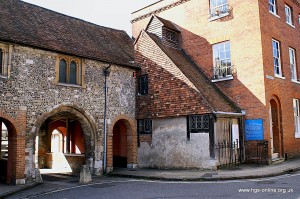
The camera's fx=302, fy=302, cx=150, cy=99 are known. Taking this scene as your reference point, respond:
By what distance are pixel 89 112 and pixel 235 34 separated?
352 inches

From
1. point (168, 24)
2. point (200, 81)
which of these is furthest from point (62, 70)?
point (168, 24)

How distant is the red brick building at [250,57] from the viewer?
614 inches

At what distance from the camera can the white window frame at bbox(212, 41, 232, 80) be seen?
55.5 ft

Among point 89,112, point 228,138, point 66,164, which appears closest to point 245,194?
point 228,138

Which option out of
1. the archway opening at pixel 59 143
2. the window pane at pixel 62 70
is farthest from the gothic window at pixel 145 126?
the window pane at pixel 62 70

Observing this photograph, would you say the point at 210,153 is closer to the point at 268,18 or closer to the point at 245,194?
the point at 245,194

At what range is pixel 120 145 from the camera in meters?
17.8

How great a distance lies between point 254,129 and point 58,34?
36.5ft

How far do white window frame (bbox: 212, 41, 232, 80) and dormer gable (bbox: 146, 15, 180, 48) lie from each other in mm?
2826

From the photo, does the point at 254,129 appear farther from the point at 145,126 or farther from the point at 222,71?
the point at 145,126

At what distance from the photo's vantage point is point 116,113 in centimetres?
1611

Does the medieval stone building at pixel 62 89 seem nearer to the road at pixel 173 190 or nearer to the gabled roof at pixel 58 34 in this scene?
the gabled roof at pixel 58 34

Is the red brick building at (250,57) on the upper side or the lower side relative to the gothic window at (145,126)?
upper

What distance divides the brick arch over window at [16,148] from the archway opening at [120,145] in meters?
6.19
